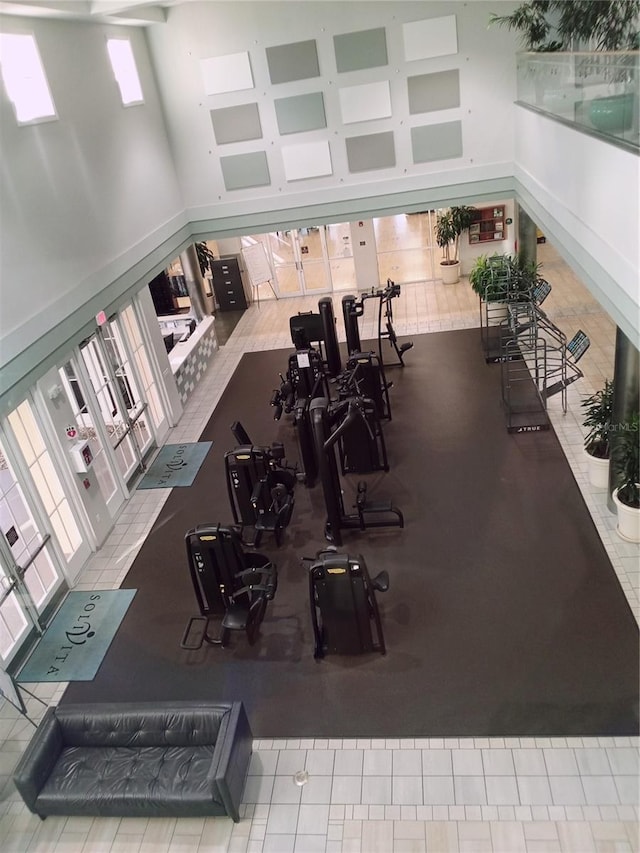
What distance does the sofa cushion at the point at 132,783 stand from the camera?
14.7 ft

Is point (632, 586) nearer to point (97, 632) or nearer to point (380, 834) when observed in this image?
point (380, 834)

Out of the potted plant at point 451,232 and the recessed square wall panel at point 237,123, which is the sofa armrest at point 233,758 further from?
the potted plant at point 451,232

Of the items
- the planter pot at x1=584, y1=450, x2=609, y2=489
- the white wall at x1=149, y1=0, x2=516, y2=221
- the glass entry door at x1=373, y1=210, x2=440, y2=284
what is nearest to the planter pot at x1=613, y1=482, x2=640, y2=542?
the planter pot at x1=584, y1=450, x2=609, y2=489

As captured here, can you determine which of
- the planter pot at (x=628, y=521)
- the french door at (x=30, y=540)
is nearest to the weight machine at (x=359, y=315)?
the planter pot at (x=628, y=521)

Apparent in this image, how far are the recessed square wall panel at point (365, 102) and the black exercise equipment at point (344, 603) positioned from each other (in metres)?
8.06

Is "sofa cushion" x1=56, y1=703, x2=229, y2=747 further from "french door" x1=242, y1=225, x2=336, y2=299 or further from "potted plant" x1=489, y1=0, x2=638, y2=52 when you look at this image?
"french door" x1=242, y1=225, x2=336, y2=299

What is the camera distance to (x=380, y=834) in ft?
14.2

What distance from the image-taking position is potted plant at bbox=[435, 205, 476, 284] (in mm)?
13898

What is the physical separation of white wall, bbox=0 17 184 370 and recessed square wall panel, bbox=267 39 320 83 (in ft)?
6.91

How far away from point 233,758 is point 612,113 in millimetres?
5747

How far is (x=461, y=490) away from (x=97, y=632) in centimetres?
432

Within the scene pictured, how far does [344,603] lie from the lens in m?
5.39

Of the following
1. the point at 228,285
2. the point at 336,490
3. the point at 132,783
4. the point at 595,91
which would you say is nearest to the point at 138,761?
the point at 132,783

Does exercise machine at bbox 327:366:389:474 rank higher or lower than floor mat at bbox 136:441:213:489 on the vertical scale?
higher
